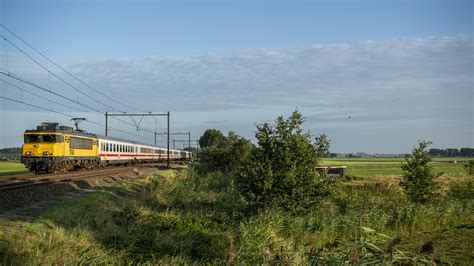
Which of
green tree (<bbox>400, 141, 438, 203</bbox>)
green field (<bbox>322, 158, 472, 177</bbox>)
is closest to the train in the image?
green field (<bbox>322, 158, 472, 177</bbox>)

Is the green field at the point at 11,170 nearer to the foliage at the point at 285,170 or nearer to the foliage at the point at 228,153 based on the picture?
the foliage at the point at 228,153

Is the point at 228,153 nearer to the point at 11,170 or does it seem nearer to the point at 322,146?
the point at 11,170

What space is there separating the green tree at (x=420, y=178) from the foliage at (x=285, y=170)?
1043 centimetres

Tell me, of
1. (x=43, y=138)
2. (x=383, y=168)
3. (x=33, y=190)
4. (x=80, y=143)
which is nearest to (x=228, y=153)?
(x=80, y=143)

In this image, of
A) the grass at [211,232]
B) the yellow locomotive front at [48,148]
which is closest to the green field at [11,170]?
the yellow locomotive front at [48,148]

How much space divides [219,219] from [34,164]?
679 inches

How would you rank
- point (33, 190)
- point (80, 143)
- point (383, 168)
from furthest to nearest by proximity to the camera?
point (383, 168) → point (80, 143) → point (33, 190)

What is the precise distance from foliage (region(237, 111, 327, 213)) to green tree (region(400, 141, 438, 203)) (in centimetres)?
1043

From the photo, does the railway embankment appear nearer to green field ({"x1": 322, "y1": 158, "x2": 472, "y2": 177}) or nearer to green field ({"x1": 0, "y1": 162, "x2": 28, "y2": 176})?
green field ({"x1": 0, "y1": 162, "x2": 28, "y2": 176})

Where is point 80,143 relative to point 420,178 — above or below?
above

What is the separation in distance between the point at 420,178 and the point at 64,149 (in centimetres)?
2347

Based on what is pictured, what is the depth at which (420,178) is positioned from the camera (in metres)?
25.7

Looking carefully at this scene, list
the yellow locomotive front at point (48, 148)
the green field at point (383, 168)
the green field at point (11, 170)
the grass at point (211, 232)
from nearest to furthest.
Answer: the grass at point (211, 232)
the yellow locomotive front at point (48, 148)
the green field at point (11, 170)
the green field at point (383, 168)

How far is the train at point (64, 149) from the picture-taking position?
100 ft
